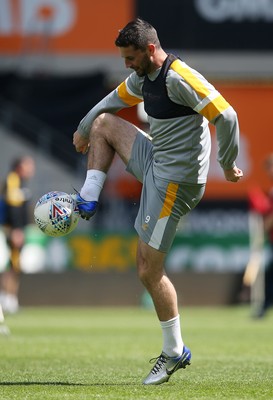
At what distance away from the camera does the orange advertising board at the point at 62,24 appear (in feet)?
82.6

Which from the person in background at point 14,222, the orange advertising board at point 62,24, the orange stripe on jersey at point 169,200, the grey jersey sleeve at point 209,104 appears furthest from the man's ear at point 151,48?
the orange advertising board at point 62,24

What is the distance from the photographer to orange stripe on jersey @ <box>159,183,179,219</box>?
801cm

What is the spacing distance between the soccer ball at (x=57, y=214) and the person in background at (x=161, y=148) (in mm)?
85

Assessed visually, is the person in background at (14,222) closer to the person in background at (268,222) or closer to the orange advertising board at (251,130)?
the person in background at (268,222)

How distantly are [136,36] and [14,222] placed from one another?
37.1 ft

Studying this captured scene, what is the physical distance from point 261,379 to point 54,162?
16.4 metres

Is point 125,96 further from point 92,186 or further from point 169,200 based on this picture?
point 169,200

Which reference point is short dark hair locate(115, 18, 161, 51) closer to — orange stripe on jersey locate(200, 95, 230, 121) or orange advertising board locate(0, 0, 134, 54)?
orange stripe on jersey locate(200, 95, 230, 121)

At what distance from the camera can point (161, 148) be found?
8023 millimetres

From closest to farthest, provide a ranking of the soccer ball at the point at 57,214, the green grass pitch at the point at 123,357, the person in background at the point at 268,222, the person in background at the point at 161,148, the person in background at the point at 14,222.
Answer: the green grass pitch at the point at 123,357, the person in background at the point at 161,148, the soccer ball at the point at 57,214, the person in background at the point at 268,222, the person in background at the point at 14,222

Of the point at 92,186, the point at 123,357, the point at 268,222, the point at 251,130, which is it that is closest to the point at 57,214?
the point at 92,186

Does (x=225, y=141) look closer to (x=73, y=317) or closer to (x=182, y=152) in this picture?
(x=182, y=152)

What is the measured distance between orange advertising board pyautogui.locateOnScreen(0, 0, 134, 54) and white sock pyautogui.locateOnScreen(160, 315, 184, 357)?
1741cm

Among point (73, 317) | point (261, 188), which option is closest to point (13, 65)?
point (261, 188)
